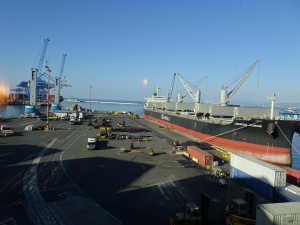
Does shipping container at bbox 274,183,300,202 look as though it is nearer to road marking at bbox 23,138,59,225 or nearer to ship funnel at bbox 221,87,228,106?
road marking at bbox 23,138,59,225

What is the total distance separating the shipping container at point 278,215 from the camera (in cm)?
1992

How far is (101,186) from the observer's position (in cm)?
3488

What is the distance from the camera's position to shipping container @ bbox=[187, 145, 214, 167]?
1849 inches

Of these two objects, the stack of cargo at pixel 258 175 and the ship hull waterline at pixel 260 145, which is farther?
the ship hull waterline at pixel 260 145

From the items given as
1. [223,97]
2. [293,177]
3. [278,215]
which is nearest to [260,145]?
[293,177]

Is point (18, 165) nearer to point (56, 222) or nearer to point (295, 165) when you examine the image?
point (56, 222)

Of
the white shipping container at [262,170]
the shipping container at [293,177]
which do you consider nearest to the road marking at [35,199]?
the white shipping container at [262,170]

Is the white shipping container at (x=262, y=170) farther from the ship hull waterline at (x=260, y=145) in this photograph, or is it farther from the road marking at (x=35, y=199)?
the road marking at (x=35, y=199)

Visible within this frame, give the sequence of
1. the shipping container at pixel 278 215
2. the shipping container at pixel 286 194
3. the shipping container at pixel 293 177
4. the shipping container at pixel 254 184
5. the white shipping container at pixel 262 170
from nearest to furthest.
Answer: the shipping container at pixel 278 215
the shipping container at pixel 286 194
the white shipping container at pixel 262 170
the shipping container at pixel 254 184
the shipping container at pixel 293 177

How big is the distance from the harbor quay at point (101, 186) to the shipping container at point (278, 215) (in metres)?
5.60

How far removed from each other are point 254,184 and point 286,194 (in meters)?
5.07

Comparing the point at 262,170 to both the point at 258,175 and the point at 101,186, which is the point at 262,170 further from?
the point at 101,186

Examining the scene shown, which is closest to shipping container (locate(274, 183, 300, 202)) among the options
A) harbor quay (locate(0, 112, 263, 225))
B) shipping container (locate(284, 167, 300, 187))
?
harbor quay (locate(0, 112, 263, 225))

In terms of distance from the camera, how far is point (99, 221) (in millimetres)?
24922
